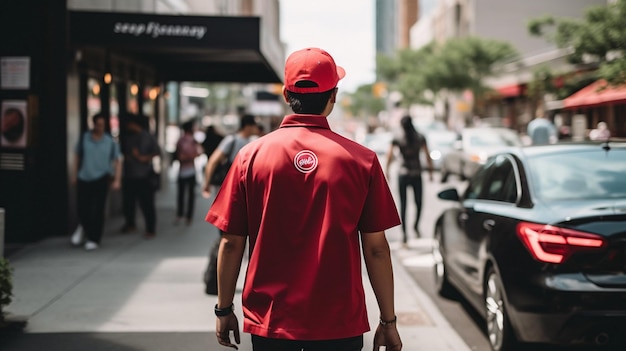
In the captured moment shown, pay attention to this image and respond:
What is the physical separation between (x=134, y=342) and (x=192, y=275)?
2.89 m

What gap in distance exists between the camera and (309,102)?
2990mm

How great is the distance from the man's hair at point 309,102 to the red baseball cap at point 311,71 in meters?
0.02

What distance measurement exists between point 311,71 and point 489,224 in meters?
3.50

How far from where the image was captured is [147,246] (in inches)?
436

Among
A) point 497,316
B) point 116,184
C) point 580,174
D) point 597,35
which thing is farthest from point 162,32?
point 597,35

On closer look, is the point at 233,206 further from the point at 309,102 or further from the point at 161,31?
the point at 161,31

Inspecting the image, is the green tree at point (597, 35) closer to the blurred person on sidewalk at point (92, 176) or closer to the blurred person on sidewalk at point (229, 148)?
the blurred person on sidewalk at point (229, 148)

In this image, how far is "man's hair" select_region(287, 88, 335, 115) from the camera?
299 centimetres

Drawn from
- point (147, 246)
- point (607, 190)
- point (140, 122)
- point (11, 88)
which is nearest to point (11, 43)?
point (11, 88)

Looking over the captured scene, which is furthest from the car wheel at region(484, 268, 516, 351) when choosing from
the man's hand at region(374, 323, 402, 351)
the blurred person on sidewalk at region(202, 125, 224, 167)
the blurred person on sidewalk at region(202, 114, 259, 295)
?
the blurred person on sidewalk at region(202, 125, 224, 167)

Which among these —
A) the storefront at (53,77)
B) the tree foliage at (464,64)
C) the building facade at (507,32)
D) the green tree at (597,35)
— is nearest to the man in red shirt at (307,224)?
the storefront at (53,77)

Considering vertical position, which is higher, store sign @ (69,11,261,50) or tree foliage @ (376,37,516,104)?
tree foliage @ (376,37,516,104)

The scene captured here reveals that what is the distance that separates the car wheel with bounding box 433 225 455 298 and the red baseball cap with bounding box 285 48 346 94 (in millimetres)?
5010

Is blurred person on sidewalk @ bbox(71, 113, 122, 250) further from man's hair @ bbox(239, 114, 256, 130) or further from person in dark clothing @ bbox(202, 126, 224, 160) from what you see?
person in dark clothing @ bbox(202, 126, 224, 160)
